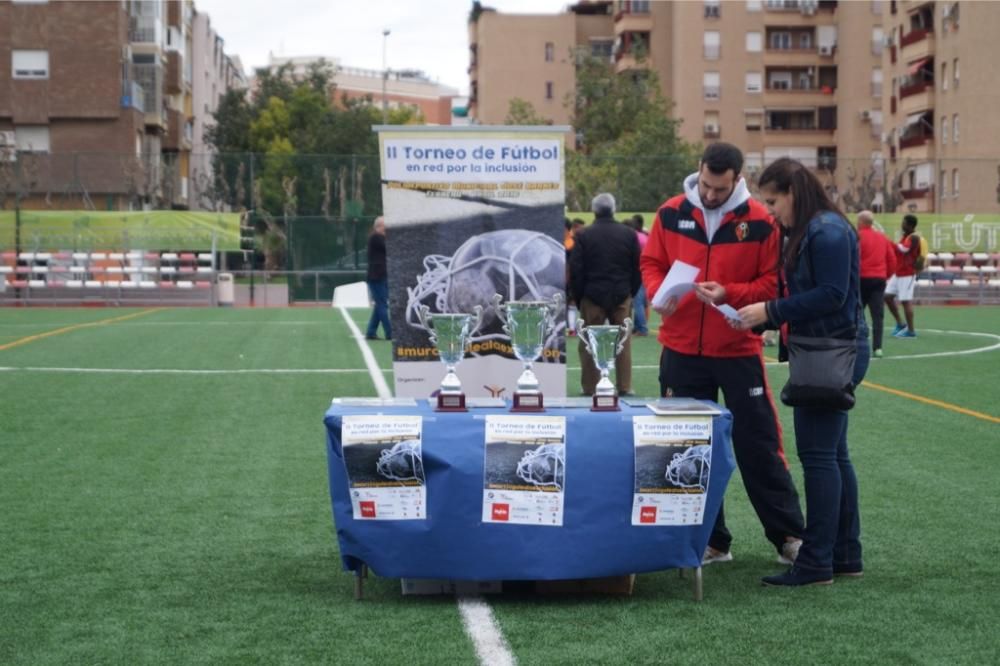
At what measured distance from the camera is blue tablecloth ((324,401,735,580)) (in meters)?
6.41

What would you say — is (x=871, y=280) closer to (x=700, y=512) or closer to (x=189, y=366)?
(x=189, y=366)

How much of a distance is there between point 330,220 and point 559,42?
7237 cm

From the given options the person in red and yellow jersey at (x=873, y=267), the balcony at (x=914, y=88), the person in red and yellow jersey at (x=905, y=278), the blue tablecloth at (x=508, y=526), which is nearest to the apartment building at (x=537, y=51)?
the balcony at (x=914, y=88)

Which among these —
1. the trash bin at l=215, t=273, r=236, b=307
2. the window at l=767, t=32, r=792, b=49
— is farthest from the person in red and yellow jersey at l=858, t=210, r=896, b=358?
the window at l=767, t=32, r=792, b=49

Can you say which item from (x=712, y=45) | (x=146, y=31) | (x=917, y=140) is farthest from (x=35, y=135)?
(x=712, y=45)

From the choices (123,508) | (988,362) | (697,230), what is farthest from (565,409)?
(988,362)

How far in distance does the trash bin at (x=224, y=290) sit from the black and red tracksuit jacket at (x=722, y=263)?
116ft

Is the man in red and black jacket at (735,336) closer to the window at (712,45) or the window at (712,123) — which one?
the window at (712,123)

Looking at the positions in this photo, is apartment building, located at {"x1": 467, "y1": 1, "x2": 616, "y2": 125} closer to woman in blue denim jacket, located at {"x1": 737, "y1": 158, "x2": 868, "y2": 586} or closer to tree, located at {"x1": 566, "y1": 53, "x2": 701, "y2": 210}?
tree, located at {"x1": 566, "y1": 53, "x2": 701, "y2": 210}

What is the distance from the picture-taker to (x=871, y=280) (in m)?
19.0

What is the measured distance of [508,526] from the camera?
21.1 ft

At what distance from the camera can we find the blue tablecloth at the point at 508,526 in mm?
6414

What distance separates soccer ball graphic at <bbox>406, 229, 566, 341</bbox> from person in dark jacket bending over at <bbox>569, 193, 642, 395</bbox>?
20.4 ft

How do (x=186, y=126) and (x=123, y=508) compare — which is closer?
(x=123, y=508)
